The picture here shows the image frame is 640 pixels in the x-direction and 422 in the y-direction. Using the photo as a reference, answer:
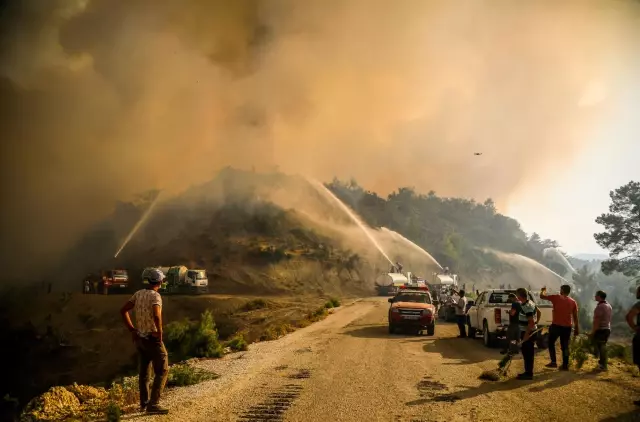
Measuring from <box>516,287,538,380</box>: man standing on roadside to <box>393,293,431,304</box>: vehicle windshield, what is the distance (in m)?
10.7

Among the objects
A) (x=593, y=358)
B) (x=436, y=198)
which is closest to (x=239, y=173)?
(x=593, y=358)

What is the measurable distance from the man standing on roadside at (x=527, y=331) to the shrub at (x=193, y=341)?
30.8ft

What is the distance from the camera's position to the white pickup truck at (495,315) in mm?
16672

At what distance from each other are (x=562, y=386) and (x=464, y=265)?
112m

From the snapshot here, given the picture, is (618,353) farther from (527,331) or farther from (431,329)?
(431,329)

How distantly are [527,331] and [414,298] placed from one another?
37.6 feet

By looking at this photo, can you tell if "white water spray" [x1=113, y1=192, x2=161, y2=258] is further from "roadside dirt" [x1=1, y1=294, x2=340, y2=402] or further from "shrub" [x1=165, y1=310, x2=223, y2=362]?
"shrub" [x1=165, y1=310, x2=223, y2=362]

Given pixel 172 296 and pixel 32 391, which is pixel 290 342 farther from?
pixel 172 296

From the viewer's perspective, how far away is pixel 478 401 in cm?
959

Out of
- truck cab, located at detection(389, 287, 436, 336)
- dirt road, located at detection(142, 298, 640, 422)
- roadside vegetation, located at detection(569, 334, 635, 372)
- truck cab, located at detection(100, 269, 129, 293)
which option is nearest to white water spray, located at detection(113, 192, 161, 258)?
truck cab, located at detection(100, 269, 129, 293)

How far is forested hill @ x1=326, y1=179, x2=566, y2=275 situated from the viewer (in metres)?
119

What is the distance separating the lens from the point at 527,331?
37.7ft

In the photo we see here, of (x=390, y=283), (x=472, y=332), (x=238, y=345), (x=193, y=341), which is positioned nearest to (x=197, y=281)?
(x=390, y=283)

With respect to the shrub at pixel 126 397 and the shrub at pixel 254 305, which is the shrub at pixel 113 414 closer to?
the shrub at pixel 126 397
